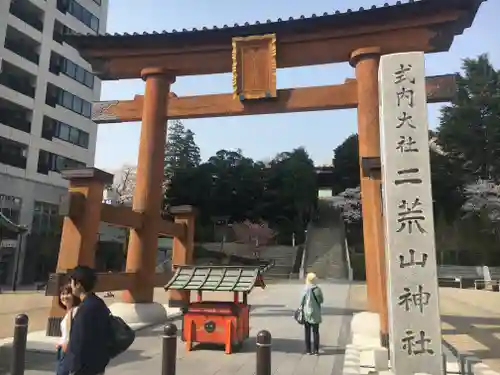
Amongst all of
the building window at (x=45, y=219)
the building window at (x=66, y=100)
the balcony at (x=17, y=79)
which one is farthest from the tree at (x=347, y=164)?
the balcony at (x=17, y=79)

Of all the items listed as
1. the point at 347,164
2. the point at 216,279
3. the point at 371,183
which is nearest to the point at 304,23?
the point at 371,183

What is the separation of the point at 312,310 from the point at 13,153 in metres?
23.6

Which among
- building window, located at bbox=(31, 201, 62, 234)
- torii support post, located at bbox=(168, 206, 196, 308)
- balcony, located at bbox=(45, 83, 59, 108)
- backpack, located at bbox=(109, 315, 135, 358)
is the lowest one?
backpack, located at bbox=(109, 315, 135, 358)

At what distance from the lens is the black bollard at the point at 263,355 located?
4.65 metres

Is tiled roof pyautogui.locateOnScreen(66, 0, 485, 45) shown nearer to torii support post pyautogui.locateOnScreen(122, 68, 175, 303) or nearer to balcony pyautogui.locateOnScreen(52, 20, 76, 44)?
torii support post pyautogui.locateOnScreen(122, 68, 175, 303)

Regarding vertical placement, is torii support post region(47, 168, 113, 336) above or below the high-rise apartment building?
below

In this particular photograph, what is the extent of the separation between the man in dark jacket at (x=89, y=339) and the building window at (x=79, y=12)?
3093 cm

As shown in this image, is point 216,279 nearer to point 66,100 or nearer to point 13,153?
point 13,153

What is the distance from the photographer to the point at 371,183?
9.22m

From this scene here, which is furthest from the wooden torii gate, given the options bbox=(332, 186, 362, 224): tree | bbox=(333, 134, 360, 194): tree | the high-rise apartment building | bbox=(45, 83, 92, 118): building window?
bbox=(333, 134, 360, 194): tree

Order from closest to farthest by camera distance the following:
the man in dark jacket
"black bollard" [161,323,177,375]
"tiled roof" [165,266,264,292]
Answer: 1. the man in dark jacket
2. "black bollard" [161,323,177,375]
3. "tiled roof" [165,266,264,292]

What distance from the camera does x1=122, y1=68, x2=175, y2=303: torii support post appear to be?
10.6 meters

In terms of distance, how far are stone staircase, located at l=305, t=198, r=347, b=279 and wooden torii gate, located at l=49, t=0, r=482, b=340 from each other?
2034cm

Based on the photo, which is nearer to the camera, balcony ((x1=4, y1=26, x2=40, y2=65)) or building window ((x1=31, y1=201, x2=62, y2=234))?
balcony ((x1=4, y1=26, x2=40, y2=65))
